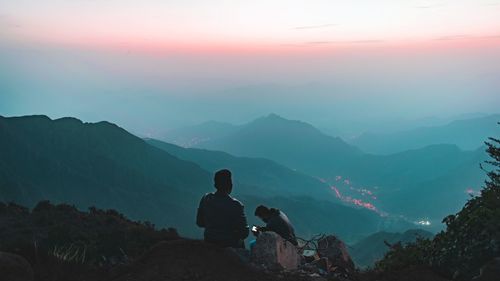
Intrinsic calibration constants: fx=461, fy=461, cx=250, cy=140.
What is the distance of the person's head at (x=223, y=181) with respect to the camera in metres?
8.96

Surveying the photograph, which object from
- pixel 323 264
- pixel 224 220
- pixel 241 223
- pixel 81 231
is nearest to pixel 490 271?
pixel 323 264

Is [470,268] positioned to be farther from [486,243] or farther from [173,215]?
[173,215]

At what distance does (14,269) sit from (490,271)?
25.6ft

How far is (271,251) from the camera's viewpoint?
9.06 metres

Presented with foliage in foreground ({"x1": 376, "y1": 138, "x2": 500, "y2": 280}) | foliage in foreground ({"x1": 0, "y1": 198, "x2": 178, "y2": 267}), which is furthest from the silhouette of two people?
foliage in foreground ({"x1": 0, "y1": 198, "x2": 178, "y2": 267})

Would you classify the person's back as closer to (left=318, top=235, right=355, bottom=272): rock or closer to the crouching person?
the crouching person

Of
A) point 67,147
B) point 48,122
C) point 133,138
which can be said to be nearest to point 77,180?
point 67,147

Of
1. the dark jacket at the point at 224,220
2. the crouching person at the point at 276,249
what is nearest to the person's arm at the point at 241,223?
the dark jacket at the point at 224,220

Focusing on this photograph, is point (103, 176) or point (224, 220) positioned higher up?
point (103, 176)

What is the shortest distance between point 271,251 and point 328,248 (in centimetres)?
299

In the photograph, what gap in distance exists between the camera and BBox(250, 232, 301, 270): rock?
901 centimetres

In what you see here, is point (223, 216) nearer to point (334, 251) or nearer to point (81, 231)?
point (334, 251)

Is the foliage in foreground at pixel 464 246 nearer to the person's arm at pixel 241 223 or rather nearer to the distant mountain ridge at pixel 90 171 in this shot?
the person's arm at pixel 241 223

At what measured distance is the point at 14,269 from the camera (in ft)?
24.1
